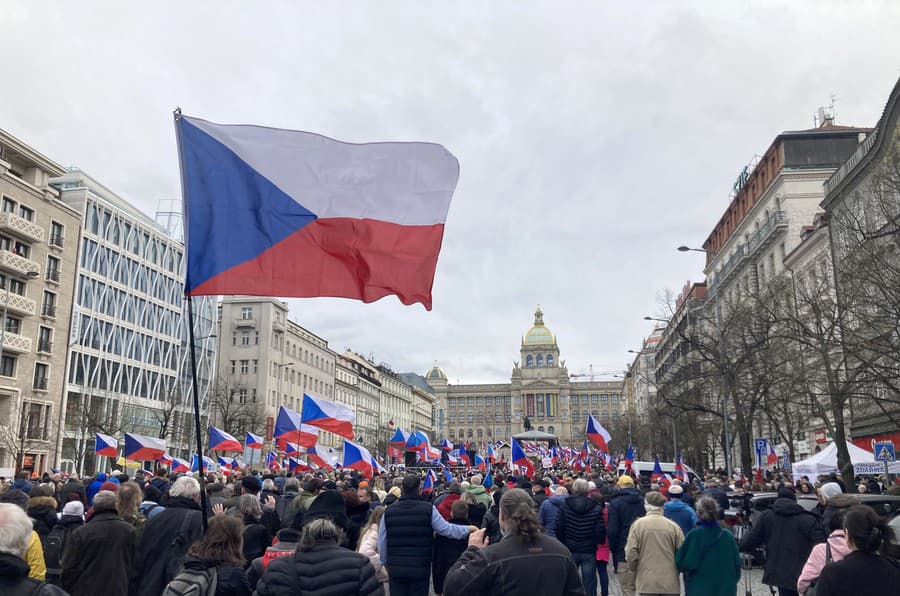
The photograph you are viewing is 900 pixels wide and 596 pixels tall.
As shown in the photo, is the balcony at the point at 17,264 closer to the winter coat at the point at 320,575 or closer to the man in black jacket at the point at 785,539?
the man in black jacket at the point at 785,539

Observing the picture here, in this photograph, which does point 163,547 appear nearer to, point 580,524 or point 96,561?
point 96,561

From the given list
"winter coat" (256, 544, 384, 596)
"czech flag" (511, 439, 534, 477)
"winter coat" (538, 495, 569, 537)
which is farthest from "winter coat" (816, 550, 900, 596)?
"czech flag" (511, 439, 534, 477)

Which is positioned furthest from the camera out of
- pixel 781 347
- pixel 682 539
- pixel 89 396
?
pixel 89 396

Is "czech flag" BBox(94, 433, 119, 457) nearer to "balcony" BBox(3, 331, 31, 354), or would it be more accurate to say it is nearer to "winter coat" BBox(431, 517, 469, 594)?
"winter coat" BBox(431, 517, 469, 594)

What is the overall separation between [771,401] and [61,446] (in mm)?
44361

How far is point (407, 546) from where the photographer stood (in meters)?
8.43

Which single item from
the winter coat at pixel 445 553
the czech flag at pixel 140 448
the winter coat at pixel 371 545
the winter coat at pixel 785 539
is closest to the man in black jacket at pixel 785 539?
the winter coat at pixel 785 539

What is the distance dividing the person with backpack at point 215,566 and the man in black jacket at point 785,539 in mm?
5704

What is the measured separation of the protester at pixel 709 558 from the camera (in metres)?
8.01

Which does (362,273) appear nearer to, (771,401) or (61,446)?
(771,401)

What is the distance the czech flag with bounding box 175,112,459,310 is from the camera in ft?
25.4

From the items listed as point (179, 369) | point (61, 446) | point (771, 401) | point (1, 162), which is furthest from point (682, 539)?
point (179, 369)

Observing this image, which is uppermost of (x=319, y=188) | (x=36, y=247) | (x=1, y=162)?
(x=1, y=162)

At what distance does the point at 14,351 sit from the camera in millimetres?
48875
